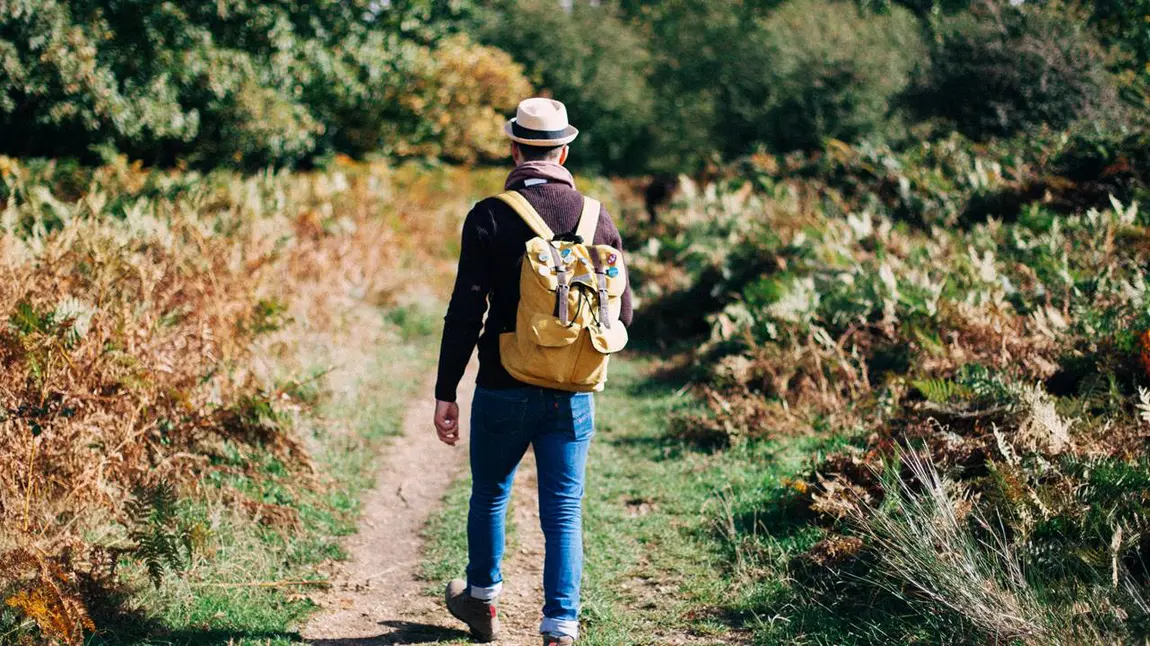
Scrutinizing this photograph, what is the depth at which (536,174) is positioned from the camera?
350cm

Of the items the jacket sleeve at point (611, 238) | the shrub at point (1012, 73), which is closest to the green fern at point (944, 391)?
the jacket sleeve at point (611, 238)

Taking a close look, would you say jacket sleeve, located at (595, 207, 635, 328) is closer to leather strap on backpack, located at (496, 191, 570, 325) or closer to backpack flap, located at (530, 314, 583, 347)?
leather strap on backpack, located at (496, 191, 570, 325)

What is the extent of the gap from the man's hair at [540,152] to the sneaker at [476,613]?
171 centimetres

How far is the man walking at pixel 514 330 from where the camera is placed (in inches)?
136

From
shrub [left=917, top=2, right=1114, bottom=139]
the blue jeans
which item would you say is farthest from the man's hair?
shrub [left=917, top=2, right=1114, bottom=139]

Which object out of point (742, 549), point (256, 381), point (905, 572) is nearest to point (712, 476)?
point (742, 549)

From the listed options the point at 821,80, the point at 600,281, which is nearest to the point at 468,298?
the point at 600,281

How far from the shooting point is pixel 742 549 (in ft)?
15.4

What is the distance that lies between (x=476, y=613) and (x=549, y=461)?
0.79 metres

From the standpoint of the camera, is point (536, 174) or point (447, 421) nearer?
point (536, 174)

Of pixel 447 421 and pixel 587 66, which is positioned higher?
pixel 587 66

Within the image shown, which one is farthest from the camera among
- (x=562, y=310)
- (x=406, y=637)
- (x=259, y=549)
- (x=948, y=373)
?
(x=948, y=373)

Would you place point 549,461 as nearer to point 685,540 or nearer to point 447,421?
point 447,421

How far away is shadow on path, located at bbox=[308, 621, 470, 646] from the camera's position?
13.3 feet
